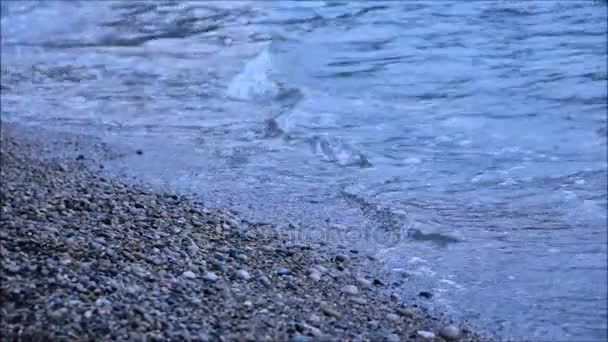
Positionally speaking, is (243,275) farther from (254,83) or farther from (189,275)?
(254,83)

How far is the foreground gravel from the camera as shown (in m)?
3.88

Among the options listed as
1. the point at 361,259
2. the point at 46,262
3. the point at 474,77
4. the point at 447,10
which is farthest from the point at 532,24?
the point at 46,262

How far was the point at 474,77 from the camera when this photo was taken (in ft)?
30.6

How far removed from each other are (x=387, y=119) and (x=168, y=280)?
386cm

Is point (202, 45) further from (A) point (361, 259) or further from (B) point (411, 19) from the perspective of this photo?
(A) point (361, 259)

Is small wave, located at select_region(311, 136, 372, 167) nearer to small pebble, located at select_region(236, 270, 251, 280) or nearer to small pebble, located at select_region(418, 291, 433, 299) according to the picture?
small pebble, located at select_region(418, 291, 433, 299)

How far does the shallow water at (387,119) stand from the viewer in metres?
5.34

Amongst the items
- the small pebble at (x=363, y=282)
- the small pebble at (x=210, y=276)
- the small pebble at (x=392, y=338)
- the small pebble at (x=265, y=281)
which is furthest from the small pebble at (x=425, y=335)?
the small pebble at (x=210, y=276)

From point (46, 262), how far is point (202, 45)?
6.39m

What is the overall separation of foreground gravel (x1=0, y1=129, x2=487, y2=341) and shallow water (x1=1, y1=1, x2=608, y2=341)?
1.33ft

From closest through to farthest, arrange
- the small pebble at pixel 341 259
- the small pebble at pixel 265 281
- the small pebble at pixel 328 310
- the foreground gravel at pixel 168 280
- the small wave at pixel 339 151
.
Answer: the foreground gravel at pixel 168 280, the small pebble at pixel 328 310, the small pebble at pixel 265 281, the small pebble at pixel 341 259, the small wave at pixel 339 151

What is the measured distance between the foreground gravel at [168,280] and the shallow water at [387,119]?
0.40 metres

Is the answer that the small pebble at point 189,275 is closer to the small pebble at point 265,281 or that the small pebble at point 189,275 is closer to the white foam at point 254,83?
the small pebble at point 265,281

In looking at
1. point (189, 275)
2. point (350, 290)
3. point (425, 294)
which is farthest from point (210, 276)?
point (425, 294)
